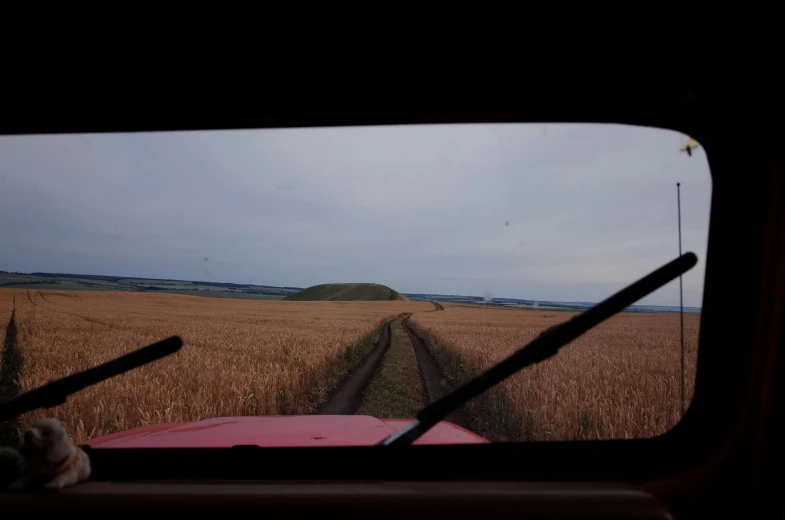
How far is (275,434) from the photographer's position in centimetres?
166

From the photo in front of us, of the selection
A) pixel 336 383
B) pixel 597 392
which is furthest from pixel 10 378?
pixel 597 392

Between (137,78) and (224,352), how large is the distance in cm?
549

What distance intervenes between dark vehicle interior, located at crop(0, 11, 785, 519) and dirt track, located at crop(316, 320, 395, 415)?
4248mm

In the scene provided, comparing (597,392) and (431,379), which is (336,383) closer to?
(431,379)

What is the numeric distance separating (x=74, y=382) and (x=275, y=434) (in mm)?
710

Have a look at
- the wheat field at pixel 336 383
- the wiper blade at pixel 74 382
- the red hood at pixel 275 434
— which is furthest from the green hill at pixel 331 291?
the wiper blade at pixel 74 382

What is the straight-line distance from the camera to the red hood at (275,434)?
1439 mm

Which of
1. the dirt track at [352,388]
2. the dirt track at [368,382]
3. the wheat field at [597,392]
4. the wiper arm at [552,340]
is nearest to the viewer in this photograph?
the wiper arm at [552,340]

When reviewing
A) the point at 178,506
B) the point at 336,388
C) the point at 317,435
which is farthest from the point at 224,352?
the point at 178,506

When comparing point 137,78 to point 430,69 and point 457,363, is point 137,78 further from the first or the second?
point 457,363

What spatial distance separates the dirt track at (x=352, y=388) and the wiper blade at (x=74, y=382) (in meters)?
4.33

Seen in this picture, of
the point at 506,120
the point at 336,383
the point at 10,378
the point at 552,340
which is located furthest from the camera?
the point at 336,383

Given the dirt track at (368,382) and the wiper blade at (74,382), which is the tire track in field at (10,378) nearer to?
the wiper blade at (74,382)

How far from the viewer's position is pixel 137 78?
4.36 ft
